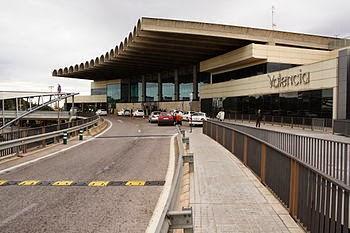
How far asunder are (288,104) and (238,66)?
17652 millimetres

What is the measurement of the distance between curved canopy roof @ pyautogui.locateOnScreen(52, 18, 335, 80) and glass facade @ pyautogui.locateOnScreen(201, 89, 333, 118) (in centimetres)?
838

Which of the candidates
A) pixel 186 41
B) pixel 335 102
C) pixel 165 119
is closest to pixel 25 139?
pixel 165 119

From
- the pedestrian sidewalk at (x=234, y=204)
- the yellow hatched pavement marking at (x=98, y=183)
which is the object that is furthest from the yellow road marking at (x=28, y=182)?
the pedestrian sidewalk at (x=234, y=204)

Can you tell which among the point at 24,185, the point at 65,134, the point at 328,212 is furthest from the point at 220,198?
the point at 65,134

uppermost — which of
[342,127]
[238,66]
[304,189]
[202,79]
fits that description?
[238,66]

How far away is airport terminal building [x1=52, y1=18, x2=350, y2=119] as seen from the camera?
3622cm

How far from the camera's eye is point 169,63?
250 feet

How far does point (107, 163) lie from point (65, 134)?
25.6 ft

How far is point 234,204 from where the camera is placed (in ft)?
23.8

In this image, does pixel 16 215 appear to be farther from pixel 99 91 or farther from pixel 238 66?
pixel 99 91

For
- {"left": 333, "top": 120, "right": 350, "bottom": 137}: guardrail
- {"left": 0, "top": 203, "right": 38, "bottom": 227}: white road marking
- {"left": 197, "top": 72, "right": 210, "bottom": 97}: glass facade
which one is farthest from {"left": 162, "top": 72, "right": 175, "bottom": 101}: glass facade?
{"left": 0, "top": 203, "right": 38, "bottom": 227}: white road marking

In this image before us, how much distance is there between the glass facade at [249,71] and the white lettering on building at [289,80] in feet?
12.3

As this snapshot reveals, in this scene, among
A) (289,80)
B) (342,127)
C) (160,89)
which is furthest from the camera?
(160,89)

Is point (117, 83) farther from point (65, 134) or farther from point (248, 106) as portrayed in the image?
point (65, 134)
